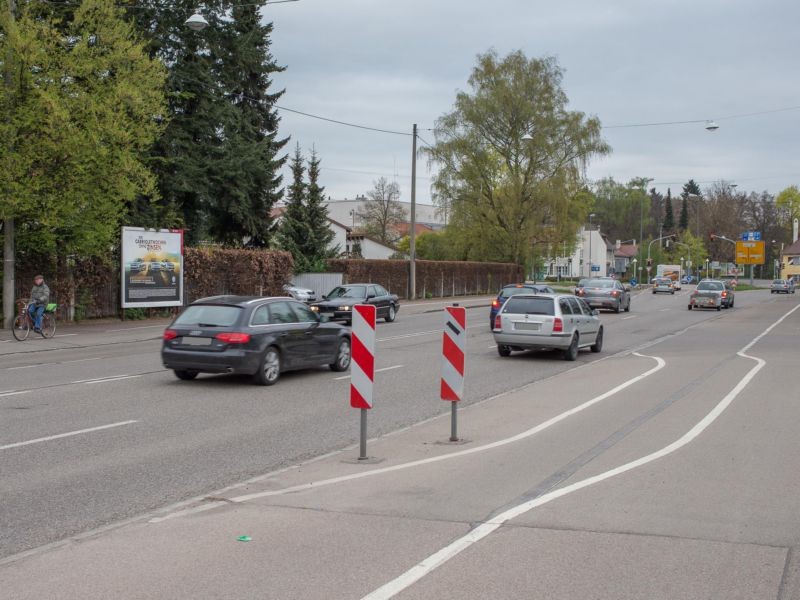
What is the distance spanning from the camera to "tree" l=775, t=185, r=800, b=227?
458ft

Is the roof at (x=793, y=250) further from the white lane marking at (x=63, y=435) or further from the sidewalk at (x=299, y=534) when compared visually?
the white lane marking at (x=63, y=435)

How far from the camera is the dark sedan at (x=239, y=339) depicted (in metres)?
13.3

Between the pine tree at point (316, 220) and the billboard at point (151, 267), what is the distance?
21.1 meters

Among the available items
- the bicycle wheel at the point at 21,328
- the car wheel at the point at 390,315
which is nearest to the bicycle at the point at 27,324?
the bicycle wheel at the point at 21,328

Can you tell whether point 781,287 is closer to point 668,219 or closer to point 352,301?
point 352,301

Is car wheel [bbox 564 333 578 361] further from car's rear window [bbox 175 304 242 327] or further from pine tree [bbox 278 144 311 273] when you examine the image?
pine tree [bbox 278 144 311 273]

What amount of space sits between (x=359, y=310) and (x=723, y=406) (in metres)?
6.35

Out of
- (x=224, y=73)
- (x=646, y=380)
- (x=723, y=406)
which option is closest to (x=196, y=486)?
(x=723, y=406)

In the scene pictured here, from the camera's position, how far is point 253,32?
43.8 meters

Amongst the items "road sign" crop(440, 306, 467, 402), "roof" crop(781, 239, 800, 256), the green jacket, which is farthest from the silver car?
"roof" crop(781, 239, 800, 256)

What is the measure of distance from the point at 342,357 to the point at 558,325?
534 centimetres

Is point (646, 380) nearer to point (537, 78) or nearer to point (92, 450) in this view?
point (92, 450)

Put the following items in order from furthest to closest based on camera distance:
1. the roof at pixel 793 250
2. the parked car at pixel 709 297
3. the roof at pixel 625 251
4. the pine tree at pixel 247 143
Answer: the roof at pixel 625 251
the roof at pixel 793 250
the parked car at pixel 709 297
the pine tree at pixel 247 143

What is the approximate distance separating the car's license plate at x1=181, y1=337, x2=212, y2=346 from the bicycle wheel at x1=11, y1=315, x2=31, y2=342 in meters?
10.8
